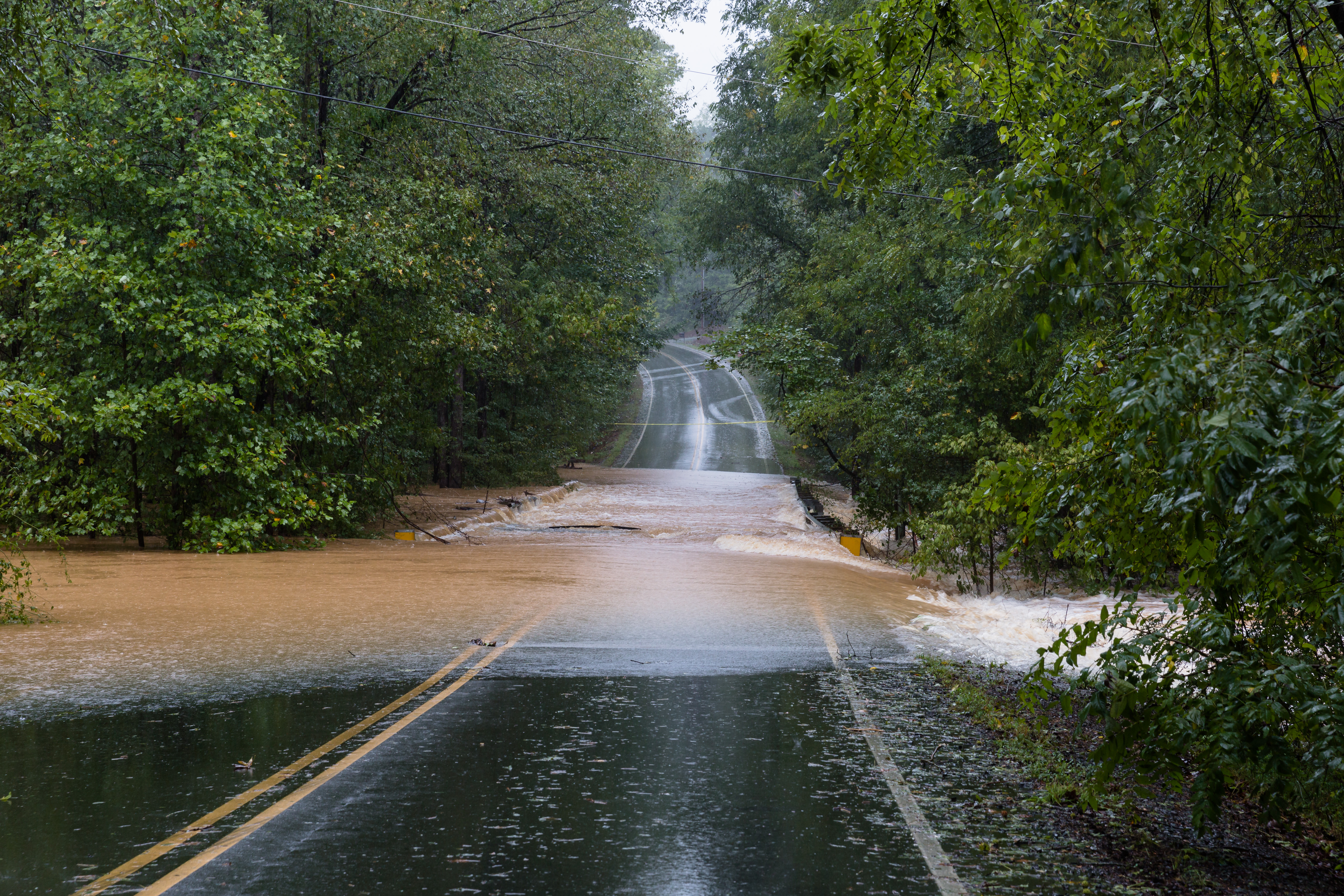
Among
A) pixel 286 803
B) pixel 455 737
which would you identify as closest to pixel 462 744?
pixel 455 737

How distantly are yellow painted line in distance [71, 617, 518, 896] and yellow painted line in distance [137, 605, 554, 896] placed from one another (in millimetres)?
146

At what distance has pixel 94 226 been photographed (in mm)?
18438

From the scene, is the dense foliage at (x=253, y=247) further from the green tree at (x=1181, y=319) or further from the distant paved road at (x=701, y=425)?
the distant paved road at (x=701, y=425)

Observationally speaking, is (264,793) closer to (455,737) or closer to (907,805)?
(455,737)

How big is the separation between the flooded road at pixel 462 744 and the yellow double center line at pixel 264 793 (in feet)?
0.06

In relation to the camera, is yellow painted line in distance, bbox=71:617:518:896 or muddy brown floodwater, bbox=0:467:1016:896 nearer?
yellow painted line in distance, bbox=71:617:518:896

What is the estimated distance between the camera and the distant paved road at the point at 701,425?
181ft

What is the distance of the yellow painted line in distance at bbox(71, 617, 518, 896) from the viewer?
4621 millimetres

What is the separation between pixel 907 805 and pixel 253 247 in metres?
16.2

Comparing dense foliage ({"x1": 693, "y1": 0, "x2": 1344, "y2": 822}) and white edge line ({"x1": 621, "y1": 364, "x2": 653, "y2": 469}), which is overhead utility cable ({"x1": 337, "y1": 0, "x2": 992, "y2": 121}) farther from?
white edge line ({"x1": 621, "y1": 364, "x2": 653, "y2": 469})

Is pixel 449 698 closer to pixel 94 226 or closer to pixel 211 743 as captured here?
pixel 211 743

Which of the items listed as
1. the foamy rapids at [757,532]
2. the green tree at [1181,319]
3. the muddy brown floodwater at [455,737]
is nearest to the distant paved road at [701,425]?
the foamy rapids at [757,532]

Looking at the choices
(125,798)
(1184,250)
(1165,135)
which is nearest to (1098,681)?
(1184,250)

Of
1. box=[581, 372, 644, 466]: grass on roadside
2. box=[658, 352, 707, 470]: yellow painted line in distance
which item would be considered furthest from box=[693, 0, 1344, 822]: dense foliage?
box=[581, 372, 644, 466]: grass on roadside
